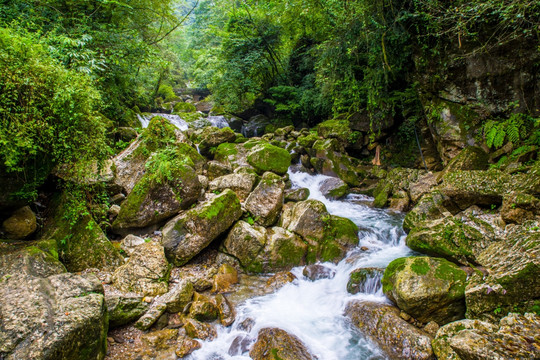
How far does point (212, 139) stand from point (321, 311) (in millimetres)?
8106

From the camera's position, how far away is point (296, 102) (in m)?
15.9

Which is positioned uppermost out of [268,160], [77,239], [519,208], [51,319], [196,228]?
[268,160]

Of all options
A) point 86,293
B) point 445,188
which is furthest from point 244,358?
point 445,188

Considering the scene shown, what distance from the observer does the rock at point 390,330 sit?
3.38m

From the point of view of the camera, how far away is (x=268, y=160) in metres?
8.82

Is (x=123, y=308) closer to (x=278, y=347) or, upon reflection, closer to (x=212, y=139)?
(x=278, y=347)

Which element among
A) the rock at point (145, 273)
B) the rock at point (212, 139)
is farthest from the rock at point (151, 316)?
the rock at point (212, 139)

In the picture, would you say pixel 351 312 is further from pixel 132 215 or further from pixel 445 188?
pixel 132 215

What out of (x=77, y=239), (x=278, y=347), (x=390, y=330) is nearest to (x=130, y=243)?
(x=77, y=239)

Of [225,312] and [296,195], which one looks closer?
[225,312]

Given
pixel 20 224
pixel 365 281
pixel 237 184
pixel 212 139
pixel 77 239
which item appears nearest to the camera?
pixel 20 224

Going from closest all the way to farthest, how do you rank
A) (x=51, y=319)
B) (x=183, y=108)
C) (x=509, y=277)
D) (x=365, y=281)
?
(x=51, y=319) → (x=509, y=277) → (x=365, y=281) → (x=183, y=108)

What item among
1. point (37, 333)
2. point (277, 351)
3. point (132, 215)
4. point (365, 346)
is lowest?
point (365, 346)

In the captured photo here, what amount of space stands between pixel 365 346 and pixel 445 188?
4.75m
